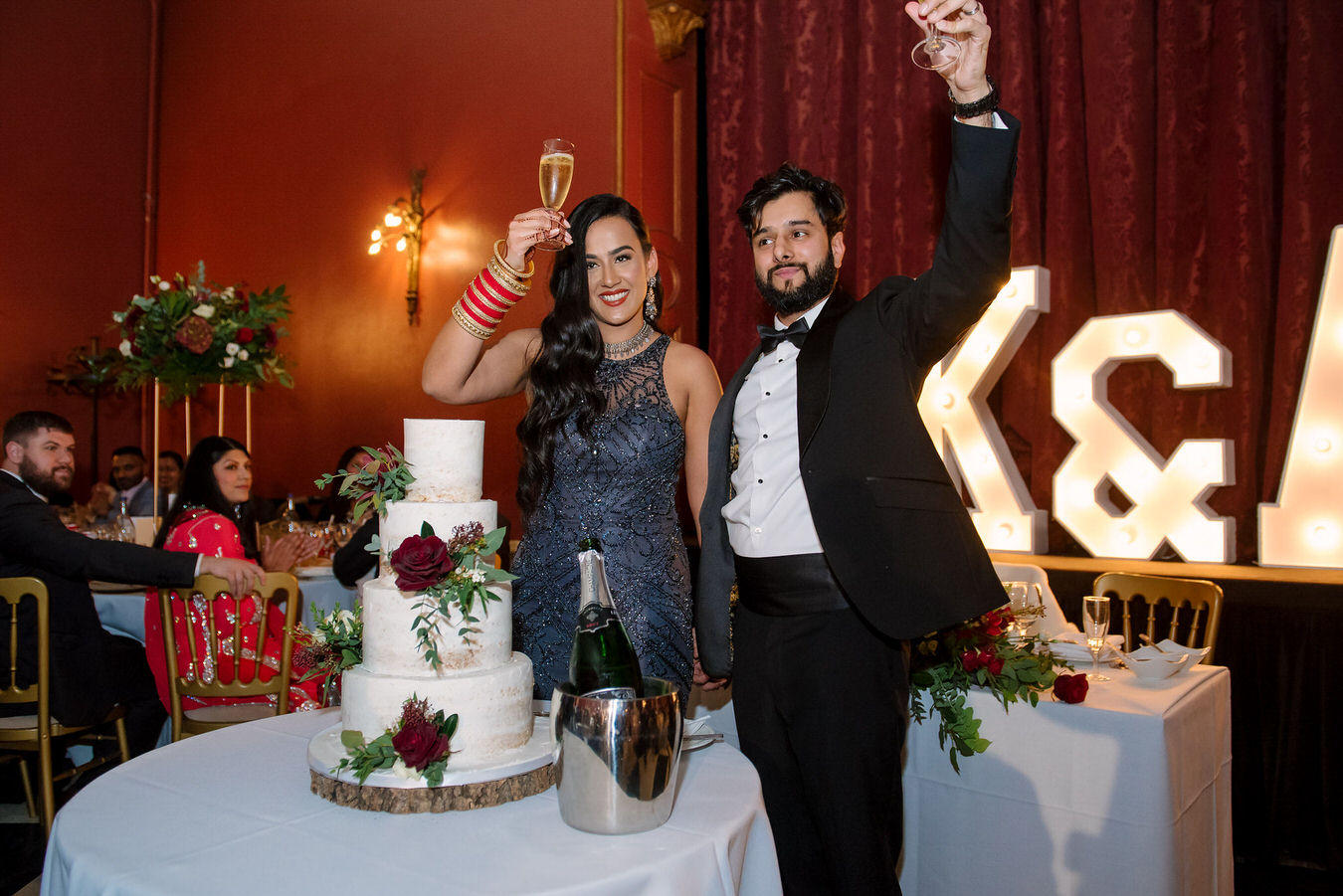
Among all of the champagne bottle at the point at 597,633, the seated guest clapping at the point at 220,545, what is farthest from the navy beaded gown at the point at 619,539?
the seated guest clapping at the point at 220,545

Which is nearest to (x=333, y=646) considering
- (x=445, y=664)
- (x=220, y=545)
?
(x=445, y=664)

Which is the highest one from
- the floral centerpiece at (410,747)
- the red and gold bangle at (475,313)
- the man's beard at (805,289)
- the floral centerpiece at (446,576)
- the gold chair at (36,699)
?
the man's beard at (805,289)

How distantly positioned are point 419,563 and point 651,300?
3.70ft

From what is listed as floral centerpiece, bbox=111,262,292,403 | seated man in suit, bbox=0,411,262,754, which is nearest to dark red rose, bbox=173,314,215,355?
floral centerpiece, bbox=111,262,292,403

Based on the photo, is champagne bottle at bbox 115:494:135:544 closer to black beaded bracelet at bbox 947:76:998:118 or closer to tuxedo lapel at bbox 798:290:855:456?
tuxedo lapel at bbox 798:290:855:456

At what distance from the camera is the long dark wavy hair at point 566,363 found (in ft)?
7.07

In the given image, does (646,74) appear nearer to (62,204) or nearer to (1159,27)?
(1159,27)

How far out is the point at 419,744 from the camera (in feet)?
4.26

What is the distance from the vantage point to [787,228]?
211 cm

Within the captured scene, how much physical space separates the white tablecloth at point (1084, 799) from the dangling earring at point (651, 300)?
124 cm

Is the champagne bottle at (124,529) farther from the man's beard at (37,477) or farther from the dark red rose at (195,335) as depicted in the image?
the dark red rose at (195,335)

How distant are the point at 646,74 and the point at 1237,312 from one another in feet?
10.0

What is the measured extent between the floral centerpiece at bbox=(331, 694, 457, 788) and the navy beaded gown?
714mm

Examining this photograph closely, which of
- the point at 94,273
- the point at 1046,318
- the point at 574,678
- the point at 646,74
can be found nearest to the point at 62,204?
the point at 94,273
